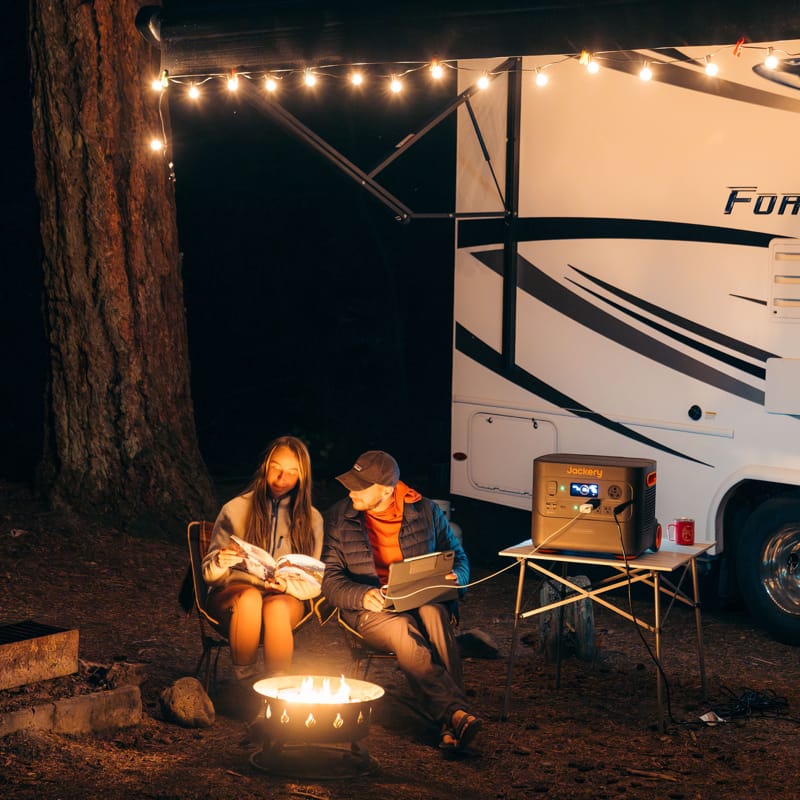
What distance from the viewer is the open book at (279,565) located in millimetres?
5484

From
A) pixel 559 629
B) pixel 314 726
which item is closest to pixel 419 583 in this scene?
pixel 314 726

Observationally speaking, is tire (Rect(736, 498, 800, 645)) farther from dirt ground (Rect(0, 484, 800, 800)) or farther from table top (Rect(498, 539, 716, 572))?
table top (Rect(498, 539, 716, 572))

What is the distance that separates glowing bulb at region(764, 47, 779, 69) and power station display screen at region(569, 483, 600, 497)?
243 centimetres

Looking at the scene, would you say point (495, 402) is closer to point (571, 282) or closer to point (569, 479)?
point (571, 282)

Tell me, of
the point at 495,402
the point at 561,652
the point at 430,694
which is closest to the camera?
the point at 430,694

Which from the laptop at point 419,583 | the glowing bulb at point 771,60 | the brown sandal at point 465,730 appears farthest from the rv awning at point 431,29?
the brown sandal at point 465,730

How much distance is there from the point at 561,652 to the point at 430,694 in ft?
4.13

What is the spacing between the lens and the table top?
5.48 metres

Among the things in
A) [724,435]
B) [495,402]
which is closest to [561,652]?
[724,435]

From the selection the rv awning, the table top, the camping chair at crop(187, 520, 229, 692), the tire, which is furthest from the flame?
the rv awning

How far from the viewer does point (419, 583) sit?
209 inches

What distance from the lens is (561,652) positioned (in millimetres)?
6211

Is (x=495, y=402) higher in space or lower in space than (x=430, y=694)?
higher

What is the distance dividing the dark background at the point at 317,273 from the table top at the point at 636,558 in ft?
28.5
